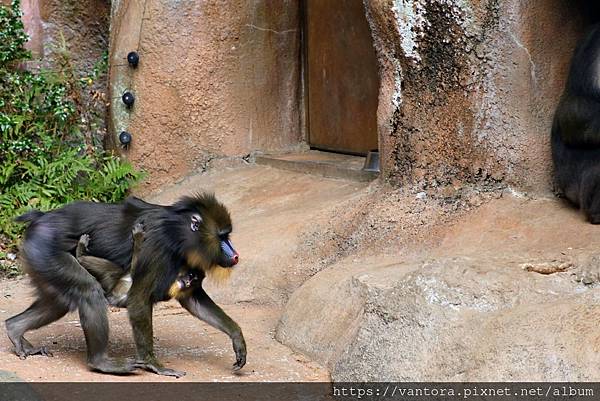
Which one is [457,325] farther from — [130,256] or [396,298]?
[130,256]

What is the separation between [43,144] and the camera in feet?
31.4

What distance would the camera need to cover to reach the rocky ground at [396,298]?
206 inches

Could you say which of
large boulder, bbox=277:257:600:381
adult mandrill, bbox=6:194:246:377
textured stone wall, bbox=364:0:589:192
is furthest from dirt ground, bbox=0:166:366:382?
textured stone wall, bbox=364:0:589:192

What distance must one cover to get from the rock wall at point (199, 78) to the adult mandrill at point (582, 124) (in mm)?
3731

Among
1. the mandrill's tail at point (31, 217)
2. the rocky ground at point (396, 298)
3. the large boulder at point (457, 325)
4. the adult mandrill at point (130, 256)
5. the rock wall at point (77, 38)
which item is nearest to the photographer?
the large boulder at point (457, 325)

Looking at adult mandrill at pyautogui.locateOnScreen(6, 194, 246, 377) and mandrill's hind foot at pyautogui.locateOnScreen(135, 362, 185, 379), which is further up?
adult mandrill at pyautogui.locateOnScreen(6, 194, 246, 377)

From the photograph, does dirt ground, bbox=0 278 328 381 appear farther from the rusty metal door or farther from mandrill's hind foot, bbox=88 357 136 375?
the rusty metal door

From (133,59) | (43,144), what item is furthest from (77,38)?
(43,144)

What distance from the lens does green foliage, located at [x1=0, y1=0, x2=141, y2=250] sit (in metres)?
9.23

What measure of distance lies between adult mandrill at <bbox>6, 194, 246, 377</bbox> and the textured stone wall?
2002mm

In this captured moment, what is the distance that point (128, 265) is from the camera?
5672 millimetres

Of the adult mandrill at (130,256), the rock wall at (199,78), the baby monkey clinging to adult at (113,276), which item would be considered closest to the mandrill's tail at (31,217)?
the adult mandrill at (130,256)

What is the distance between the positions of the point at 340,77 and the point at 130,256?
432cm

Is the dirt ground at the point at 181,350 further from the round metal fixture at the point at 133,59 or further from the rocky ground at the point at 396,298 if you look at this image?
the round metal fixture at the point at 133,59
